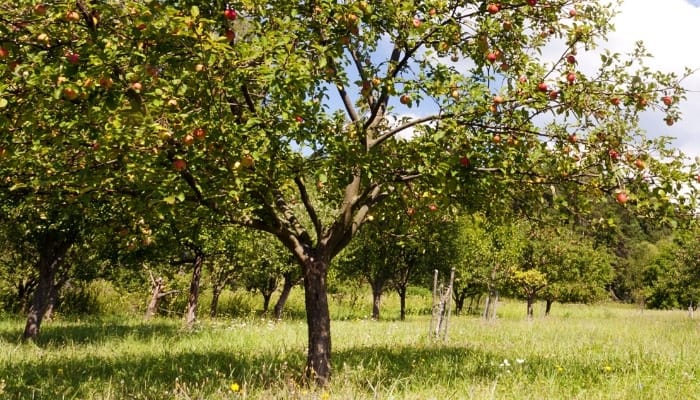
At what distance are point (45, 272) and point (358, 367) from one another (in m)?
10.7

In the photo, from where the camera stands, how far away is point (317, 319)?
24.4 feet

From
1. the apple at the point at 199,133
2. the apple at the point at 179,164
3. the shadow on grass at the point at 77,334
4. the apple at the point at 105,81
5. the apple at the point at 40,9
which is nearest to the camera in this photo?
the apple at the point at 40,9

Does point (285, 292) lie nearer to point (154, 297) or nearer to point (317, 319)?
point (154, 297)

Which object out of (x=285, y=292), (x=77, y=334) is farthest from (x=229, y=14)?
(x=285, y=292)

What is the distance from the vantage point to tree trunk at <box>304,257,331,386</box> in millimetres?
7344

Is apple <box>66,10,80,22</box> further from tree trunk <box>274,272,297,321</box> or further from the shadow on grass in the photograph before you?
tree trunk <box>274,272,297,321</box>

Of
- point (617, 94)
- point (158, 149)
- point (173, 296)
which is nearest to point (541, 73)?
point (617, 94)

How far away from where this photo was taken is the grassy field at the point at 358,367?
6.55 metres

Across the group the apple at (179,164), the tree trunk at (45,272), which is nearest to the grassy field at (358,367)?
the tree trunk at (45,272)

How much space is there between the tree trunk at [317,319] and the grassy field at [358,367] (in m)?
0.32

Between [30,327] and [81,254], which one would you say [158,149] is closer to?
[30,327]

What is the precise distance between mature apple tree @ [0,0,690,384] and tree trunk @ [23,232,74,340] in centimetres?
705

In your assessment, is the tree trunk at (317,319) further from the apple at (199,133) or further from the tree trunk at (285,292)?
the tree trunk at (285,292)

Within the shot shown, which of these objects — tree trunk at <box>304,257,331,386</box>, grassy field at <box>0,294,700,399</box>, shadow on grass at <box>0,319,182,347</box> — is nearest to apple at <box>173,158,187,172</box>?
grassy field at <box>0,294,700,399</box>
